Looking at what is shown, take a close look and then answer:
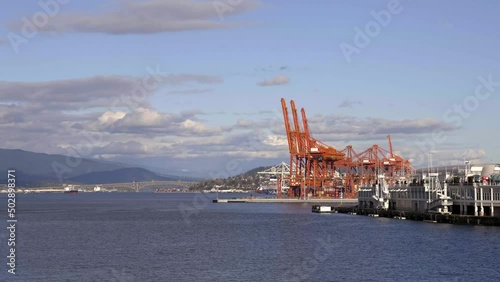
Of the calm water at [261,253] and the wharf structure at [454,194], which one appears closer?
the calm water at [261,253]

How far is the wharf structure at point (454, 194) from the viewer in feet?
296

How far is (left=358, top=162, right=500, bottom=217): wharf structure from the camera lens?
9031 centimetres

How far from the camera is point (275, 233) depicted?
90.2 meters

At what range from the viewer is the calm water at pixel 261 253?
177 ft

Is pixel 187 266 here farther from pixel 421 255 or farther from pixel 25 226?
pixel 25 226

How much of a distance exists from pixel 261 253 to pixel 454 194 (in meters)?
40.4

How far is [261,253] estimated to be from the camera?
2670 inches

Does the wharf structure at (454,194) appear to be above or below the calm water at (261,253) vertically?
above

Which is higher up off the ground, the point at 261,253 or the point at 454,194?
the point at 454,194

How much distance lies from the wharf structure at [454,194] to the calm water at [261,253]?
17.6 ft

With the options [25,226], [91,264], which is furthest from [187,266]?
[25,226]

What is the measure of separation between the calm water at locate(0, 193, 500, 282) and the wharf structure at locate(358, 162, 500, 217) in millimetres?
5372

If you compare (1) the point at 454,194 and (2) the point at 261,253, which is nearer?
(2) the point at 261,253

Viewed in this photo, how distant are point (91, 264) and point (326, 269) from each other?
60.4 ft
